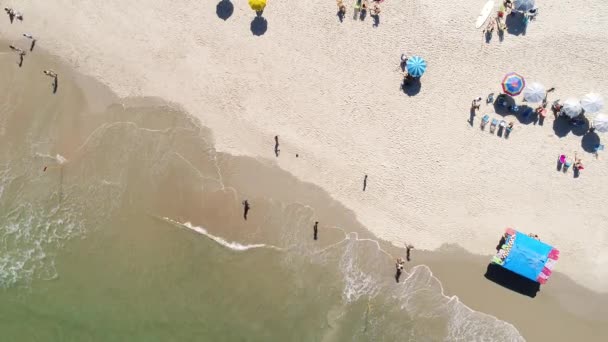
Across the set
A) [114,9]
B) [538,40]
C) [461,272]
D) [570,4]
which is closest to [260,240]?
[461,272]

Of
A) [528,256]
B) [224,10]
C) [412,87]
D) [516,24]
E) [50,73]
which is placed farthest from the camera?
[50,73]

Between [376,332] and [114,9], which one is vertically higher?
[114,9]

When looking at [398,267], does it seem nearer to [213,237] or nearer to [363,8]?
[213,237]

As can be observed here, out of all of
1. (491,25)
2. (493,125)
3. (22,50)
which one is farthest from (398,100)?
(22,50)

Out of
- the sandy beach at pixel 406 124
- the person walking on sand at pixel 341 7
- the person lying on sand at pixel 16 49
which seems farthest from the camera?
the person lying on sand at pixel 16 49

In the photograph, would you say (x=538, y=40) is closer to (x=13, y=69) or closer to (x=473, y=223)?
(x=473, y=223)

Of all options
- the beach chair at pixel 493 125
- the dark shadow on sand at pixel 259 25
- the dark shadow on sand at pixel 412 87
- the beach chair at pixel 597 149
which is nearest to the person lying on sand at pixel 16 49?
the dark shadow on sand at pixel 259 25

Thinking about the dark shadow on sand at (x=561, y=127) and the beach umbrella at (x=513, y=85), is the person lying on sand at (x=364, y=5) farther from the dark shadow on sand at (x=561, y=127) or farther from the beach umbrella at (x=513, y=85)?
the dark shadow on sand at (x=561, y=127)
